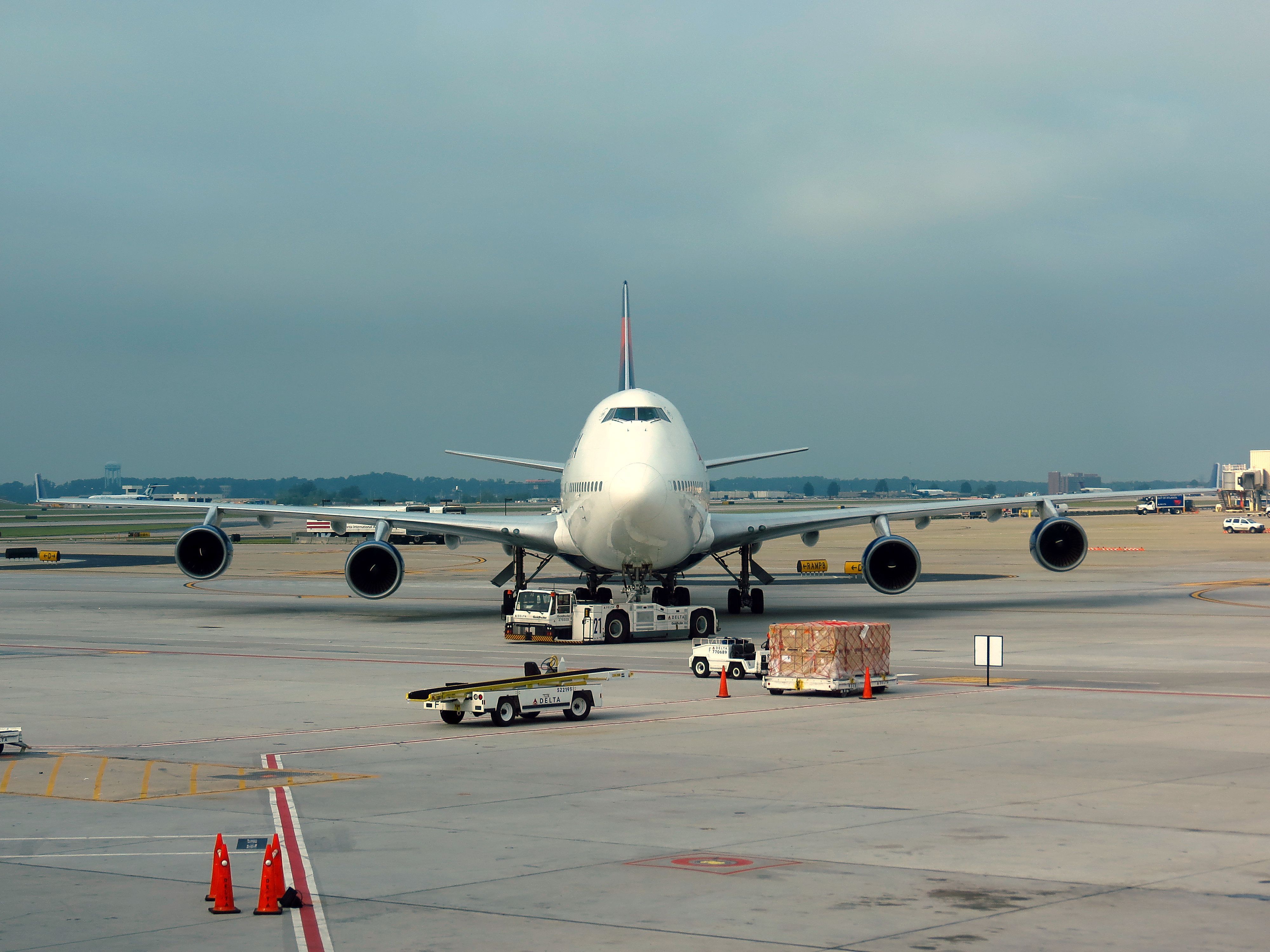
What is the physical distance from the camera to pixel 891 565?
134 ft

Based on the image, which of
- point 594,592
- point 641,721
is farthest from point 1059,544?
point 641,721

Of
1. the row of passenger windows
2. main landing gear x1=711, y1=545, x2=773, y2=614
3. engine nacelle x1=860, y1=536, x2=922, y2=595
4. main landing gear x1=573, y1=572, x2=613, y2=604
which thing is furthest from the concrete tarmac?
main landing gear x1=711, y1=545, x2=773, y2=614

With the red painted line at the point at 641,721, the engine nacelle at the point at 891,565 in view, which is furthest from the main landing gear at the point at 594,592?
the red painted line at the point at 641,721

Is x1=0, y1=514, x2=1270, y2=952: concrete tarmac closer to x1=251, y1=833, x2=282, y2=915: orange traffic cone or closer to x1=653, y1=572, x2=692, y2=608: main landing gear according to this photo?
x1=251, y1=833, x2=282, y2=915: orange traffic cone

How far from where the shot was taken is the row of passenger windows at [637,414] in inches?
1570

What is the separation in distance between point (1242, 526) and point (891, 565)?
73.4 meters

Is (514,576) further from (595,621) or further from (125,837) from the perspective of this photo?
(125,837)

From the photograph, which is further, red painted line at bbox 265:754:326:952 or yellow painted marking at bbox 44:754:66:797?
yellow painted marking at bbox 44:754:66:797

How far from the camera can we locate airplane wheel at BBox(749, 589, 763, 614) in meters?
44.6

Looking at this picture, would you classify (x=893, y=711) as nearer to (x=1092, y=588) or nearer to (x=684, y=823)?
(x=684, y=823)

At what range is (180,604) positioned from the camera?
174ft

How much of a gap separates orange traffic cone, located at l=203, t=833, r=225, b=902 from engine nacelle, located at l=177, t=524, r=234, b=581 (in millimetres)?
34163

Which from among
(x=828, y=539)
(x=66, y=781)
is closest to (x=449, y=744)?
(x=66, y=781)

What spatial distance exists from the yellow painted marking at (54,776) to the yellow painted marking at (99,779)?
1.60ft
